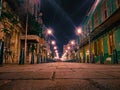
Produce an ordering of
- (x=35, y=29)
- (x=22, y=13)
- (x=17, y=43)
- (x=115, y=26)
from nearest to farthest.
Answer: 1. (x=115, y=26)
2. (x=17, y=43)
3. (x=22, y=13)
4. (x=35, y=29)

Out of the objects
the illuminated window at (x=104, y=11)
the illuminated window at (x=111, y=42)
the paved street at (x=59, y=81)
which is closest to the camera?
the paved street at (x=59, y=81)

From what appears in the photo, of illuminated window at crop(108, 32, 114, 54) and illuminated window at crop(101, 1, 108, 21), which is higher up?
illuminated window at crop(101, 1, 108, 21)

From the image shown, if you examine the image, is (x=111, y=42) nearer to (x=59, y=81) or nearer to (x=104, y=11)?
(x=104, y=11)

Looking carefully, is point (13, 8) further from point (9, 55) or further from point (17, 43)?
point (9, 55)

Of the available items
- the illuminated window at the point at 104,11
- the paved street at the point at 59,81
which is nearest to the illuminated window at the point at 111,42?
the illuminated window at the point at 104,11

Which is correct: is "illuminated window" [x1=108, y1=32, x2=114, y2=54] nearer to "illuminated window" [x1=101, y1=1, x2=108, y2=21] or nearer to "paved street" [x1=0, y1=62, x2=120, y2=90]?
"illuminated window" [x1=101, y1=1, x2=108, y2=21]

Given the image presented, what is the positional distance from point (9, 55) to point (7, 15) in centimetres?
583

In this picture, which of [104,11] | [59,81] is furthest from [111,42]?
[59,81]

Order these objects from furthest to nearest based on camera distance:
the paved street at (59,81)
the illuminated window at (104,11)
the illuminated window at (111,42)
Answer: the illuminated window at (104,11), the illuminated window at (111,42), the paved street at (59,81)

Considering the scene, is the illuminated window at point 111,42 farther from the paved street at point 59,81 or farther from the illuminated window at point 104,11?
the paved street at point 59,81

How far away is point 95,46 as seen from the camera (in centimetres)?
2739

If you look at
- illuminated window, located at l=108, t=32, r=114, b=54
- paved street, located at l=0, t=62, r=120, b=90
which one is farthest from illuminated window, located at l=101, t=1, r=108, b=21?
paved street, located at l=0, t=62, r=120, b=90

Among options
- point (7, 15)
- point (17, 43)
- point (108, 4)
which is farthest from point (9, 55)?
point (108, 4)

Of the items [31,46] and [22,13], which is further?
[31,46]
